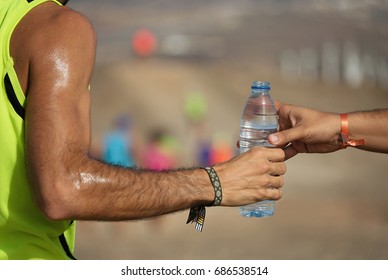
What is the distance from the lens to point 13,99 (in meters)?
3.32

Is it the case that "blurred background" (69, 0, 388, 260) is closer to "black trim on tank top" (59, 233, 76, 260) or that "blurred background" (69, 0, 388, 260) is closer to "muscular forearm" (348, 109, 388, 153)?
"black trim on tank top" (59, 233, 76, 260)

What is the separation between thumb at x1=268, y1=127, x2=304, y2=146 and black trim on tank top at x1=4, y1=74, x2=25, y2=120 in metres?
1.55

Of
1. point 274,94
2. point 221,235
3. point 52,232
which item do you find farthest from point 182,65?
point 52,232

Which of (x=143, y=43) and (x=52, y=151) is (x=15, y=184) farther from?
(x=143, y=43)

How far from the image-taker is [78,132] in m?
3.29

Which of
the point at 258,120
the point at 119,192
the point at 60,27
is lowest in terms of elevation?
the point at 258,120

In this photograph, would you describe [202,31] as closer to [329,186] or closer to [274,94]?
[274,94]

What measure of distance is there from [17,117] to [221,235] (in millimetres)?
8026

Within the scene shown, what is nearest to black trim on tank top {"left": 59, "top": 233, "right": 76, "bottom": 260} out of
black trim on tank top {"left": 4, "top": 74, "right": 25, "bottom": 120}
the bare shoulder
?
black trim on tank top {"left": 4, "top": 74, "right": 25, "bottom": 120}

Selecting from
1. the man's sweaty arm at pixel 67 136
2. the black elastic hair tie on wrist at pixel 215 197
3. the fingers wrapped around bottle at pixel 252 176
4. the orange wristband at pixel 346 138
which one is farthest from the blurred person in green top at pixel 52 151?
the orange wristband at pixel 346 138

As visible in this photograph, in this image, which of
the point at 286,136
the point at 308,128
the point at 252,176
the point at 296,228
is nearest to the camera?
the point at 252,176

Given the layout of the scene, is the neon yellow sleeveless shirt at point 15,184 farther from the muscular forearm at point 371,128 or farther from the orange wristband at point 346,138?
the muscular forearm at point 371,128

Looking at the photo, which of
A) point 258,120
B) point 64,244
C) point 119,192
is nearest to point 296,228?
point 258,120

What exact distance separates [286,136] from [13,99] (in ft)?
5.61
